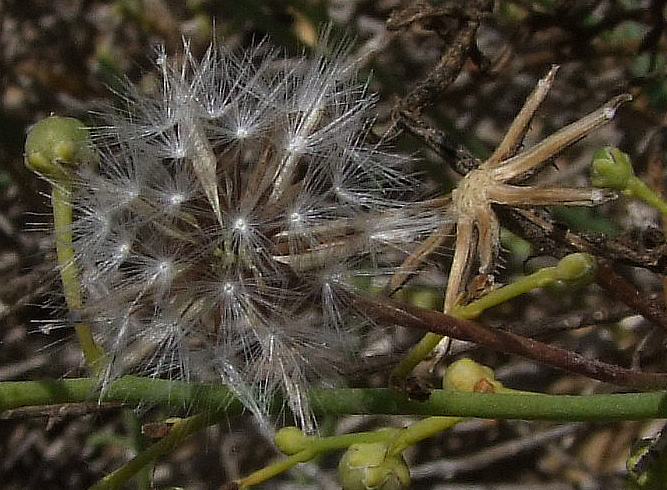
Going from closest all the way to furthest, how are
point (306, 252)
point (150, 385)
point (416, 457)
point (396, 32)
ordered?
1. point (150, 385)
2. point (306, 252)
3. point (396, 32)
4. point (416, 457)

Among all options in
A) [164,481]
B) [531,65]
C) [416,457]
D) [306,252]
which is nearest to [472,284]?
[306,252]

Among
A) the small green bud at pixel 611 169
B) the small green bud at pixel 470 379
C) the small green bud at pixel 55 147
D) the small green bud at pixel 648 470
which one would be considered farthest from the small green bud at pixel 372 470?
the small green bud at pixel 55 147

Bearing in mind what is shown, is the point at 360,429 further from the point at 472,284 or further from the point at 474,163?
the point at 472,284

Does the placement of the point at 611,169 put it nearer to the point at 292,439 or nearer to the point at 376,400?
the point at 376,400

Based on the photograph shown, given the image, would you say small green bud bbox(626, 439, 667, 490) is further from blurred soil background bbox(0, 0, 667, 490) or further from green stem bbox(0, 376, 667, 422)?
blurred soil background bbox(0, 0, 667, 490)

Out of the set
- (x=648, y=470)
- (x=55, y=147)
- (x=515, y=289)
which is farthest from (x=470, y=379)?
(x=55, y=147)
